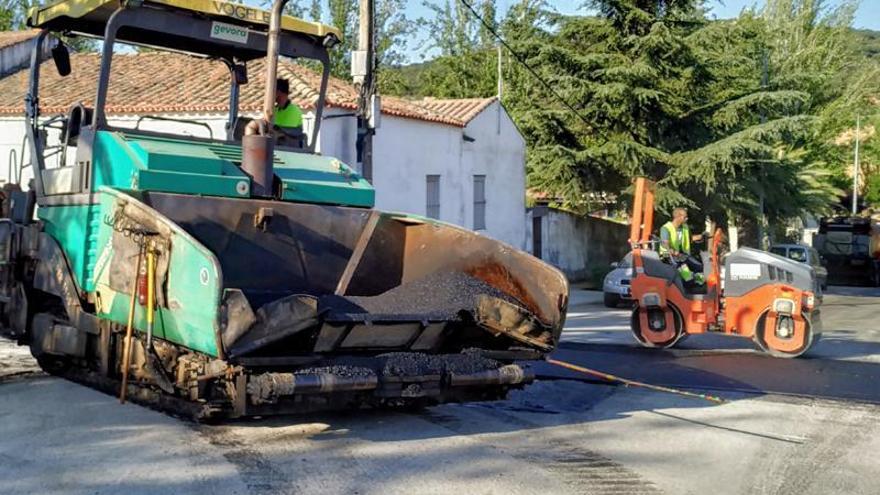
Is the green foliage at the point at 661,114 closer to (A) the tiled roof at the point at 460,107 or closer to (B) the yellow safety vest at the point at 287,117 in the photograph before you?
(A) the tiled roof at the point at 460,107

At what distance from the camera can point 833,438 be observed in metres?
6.61

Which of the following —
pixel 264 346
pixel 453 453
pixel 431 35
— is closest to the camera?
pixel 264 346

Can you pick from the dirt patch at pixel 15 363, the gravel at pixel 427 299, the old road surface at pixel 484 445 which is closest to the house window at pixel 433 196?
the dirt patch at pixel 15 363

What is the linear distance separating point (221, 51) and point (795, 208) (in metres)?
21.7

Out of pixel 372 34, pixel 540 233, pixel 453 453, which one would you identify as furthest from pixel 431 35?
pixel 453 453

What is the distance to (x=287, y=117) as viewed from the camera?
26.2 feet

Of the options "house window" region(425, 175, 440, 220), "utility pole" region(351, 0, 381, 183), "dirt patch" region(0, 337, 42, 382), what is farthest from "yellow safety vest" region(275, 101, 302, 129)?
"house window" region(425, 175, 440, 220)

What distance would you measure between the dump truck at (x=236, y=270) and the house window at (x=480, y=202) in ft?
49.6

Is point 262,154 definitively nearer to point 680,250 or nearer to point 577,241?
point 680,250

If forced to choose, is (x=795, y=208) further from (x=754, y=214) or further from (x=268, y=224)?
(x=268, y=224)

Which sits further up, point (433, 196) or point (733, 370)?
point (433, 196)

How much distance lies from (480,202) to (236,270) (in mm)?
16839

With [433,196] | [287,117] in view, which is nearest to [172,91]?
[433,196]

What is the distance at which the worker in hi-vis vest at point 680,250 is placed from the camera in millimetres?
11453
